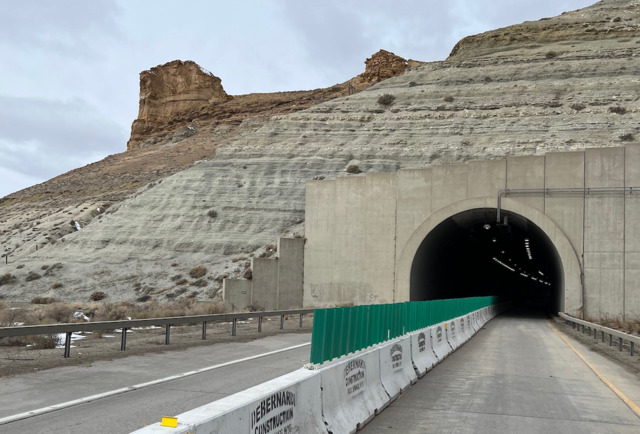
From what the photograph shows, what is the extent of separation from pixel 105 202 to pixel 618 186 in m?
53.4

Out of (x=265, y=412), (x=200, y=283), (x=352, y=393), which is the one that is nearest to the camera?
(x=265, y=412)

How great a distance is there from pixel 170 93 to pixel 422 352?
11441cm

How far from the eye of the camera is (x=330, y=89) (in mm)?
107000

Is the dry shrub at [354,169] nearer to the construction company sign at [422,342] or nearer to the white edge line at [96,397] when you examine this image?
the construction company sign at [422,342]

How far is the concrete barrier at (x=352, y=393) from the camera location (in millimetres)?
7727

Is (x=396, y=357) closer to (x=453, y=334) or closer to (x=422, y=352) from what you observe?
(x=422, y=352)

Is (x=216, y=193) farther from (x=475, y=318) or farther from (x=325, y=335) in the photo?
(x=325, y=335)

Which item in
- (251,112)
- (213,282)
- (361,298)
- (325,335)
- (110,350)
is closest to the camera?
(325,335)

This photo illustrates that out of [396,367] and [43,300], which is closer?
[396,367]


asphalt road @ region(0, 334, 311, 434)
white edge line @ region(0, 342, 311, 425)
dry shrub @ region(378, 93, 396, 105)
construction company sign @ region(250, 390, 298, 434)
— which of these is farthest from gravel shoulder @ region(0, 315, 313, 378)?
dry shrub @ region(378, 93, 396, 105)

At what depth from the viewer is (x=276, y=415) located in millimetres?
5953

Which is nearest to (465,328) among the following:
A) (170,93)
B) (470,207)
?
(470,207)

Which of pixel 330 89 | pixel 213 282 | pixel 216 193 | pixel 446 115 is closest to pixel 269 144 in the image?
pixel 216 193

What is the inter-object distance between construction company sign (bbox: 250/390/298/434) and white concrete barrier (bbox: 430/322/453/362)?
10240mm
